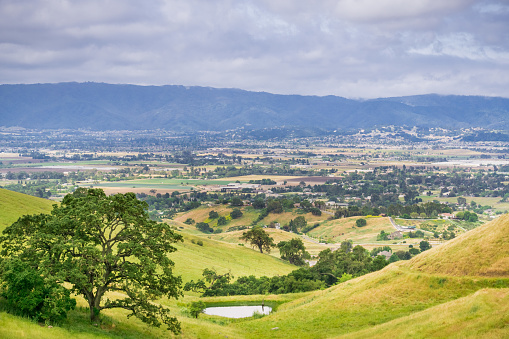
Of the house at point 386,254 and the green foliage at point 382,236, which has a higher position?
the house at point 386,254

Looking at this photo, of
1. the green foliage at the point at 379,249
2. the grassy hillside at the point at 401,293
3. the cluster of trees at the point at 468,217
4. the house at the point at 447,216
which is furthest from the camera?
the house at the point at 447,216

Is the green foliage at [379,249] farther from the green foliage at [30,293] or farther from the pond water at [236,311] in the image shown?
the green foliage at [30,293]

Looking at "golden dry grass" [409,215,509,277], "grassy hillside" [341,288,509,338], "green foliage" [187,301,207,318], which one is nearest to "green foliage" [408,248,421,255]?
"golden dry grass" [409,215,509,277]

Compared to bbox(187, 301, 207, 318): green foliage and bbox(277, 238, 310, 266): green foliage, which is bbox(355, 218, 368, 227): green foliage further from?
bbox(187, 301, 207, 318): green foliage

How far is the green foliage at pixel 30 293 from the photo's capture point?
2989cm

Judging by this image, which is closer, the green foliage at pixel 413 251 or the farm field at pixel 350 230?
the green foliage at pixel 413 251

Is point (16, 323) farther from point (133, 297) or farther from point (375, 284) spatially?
point (375, 284)

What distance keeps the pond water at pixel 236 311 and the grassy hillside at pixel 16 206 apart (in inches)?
1179

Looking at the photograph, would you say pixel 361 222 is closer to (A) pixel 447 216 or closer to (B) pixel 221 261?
(A) pixel 447 216

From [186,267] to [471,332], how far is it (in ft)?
200

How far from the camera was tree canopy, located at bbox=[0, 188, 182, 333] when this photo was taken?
3225cm

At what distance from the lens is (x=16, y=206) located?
81.9 meters

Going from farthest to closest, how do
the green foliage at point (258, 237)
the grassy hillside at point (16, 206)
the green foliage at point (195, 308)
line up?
the green foliage at point (258, 237) → the grassy hillside at point (16, 206) → the green foliage at point (195, 308)

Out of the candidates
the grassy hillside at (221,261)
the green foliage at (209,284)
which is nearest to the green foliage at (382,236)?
the grassy hillside at (221,261)
